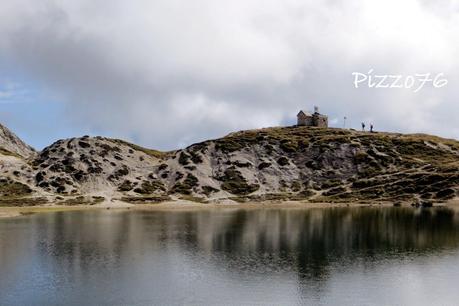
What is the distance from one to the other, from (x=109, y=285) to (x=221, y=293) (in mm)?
14199

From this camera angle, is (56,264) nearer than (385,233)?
Yes

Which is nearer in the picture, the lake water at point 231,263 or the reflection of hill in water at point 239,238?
the lake water at point 231,263

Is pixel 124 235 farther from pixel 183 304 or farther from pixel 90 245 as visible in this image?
pixel 183 304

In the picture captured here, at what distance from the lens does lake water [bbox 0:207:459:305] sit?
6034cm

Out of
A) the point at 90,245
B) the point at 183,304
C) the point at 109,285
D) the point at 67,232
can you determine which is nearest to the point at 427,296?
the point at 183,304

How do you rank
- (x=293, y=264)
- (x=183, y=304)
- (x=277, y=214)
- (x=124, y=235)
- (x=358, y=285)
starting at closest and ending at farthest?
1. (x=183, y=304)
2. (x=358, y=285)
3. (x=293, y=264)
4. (x=124, y=235)
5. (x=277, y=214)

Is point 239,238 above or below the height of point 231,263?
above

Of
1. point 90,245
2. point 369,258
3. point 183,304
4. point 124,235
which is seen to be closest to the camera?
point 183,304

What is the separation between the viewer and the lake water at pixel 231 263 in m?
60.3

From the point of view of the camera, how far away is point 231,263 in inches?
3132

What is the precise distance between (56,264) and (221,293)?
30.3 meters

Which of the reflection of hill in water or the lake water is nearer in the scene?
the lake water

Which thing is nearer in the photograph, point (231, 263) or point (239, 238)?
point (231, 263)

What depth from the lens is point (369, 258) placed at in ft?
273
